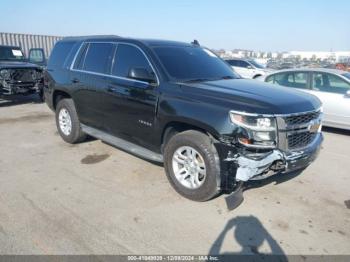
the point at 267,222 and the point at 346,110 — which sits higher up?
the point at 346,110

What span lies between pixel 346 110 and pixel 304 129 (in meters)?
4.23

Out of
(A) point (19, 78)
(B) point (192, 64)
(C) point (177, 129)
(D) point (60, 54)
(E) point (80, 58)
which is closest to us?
(C) point (177, 129)

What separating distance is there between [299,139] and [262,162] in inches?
28.4

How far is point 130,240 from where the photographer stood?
3.21 m

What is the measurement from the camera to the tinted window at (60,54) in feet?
20.4

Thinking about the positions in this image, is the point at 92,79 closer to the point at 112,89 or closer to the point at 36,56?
the point at 112,89

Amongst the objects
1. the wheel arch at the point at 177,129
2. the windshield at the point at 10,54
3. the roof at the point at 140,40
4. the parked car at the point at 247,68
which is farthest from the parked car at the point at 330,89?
the windshield at the point at 10,54

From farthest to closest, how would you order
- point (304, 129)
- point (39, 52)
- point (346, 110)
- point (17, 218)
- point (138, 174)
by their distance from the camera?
point (39, 52) < point (346, 110) < point (138, 174) < point (304, 129) < point (17, 218)

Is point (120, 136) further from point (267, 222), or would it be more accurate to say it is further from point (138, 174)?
point (267, 222)

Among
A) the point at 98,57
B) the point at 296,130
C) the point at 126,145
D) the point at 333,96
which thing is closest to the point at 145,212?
the point at 126,145

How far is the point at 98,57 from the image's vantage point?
5.39 m

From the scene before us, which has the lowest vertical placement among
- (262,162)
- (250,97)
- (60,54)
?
(262,162)

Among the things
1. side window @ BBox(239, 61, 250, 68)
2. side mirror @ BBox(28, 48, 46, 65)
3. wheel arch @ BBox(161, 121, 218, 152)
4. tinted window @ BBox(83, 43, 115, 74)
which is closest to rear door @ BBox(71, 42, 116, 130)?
tinted window @ BBox(83, 43, 115, 74)

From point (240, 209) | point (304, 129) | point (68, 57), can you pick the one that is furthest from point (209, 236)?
point (68, 57)
